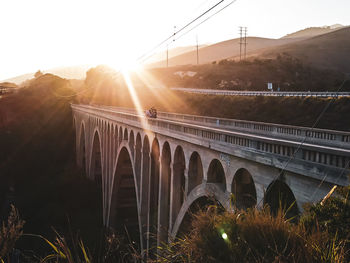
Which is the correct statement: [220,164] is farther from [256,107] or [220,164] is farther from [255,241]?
[256,107]

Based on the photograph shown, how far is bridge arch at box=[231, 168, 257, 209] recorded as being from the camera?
905cm

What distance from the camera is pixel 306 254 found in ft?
12.2

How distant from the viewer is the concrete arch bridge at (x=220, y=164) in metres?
6.26

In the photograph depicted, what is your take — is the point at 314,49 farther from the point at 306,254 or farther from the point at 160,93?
the point at 306,254

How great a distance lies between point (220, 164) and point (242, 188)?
95.7 inches

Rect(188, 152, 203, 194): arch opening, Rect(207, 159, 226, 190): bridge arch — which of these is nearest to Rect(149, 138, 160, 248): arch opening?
Rect(188, 152, 203, 194): arch opening

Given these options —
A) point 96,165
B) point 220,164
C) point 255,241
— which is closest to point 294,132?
point 220,164

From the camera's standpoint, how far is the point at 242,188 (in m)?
9.36

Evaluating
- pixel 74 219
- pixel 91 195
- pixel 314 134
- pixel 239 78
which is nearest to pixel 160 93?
pixel 239 78

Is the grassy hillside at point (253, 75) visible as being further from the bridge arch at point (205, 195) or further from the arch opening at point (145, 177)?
the bridge arch at point (205, 195)

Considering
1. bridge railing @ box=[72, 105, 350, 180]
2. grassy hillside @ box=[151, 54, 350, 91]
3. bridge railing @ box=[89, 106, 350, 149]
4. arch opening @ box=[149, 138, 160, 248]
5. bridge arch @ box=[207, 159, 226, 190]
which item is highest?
grassy hillside @ box=[151, 54, 350, 91]

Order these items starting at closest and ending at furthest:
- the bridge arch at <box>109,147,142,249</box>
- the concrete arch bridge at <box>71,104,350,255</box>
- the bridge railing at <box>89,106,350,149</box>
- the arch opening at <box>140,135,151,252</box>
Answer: the concrete arch bridge at <box>71,104,350,255</box>
the bridge railing at <box>89,106,350,149</box>
the arch opening at <box>140,135,151,252</box>
the bridge arch at <box>109,147,142,249</box>

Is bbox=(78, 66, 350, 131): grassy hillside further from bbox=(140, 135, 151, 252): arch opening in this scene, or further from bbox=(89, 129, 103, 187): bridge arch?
bbox=(140, 135, 151, 252): arch opening

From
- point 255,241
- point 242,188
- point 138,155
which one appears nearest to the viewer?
point 255,241
